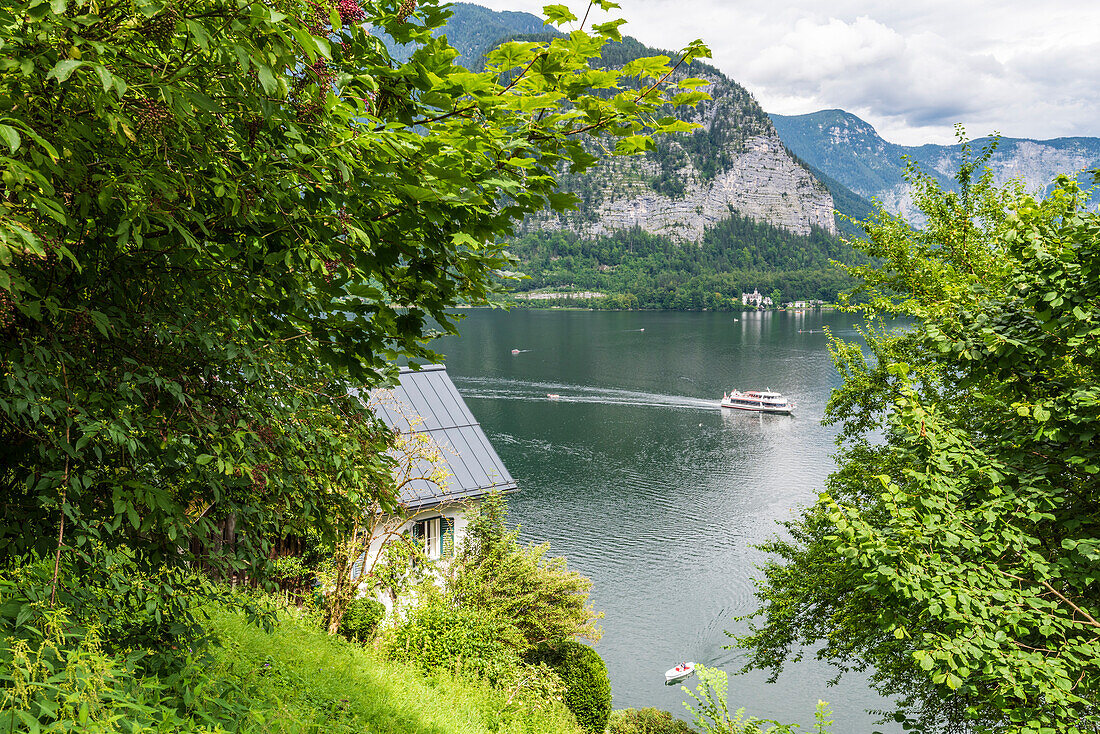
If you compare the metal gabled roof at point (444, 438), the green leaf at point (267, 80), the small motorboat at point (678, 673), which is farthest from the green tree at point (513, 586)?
the green leaf at point (267, 80)

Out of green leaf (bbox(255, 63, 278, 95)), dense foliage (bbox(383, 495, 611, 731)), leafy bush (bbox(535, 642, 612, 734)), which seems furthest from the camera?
leafy bush (bbox(535, 642, 612, 734))

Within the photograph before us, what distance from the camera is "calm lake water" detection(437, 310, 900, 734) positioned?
75.9 feet

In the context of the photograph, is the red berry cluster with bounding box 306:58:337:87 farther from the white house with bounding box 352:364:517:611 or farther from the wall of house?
the wall of house

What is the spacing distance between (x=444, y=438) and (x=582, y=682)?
6.37 metres

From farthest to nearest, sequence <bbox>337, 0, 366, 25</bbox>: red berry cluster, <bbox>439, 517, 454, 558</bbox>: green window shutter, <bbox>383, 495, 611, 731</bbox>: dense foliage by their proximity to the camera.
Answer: <bbox>439, 517, 454, 558</bbox>: green window shutter → <bbox>383, 495, 611, 731</bbox>: dense foliage → <bbox>337, 0, 366, 25</bbox>: red berry cluster

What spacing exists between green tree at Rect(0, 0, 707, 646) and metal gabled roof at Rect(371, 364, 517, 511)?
433 inches

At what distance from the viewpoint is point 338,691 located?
7.13 metres

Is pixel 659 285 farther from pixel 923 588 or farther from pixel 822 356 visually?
pixel 923 588

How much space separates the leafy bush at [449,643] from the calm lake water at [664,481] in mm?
6382

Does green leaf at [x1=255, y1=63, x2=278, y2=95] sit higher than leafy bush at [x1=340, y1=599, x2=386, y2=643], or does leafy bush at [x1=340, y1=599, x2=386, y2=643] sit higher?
green leaf at [x1=255, y1=63, x2=278, y2=95]

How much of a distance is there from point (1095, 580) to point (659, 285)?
17278 centimetres

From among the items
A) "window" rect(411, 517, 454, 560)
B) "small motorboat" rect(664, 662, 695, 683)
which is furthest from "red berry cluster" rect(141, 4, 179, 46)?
"small motorboat" rect(664, 662, 695, 683)

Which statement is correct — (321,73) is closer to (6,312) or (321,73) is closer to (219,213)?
(219,213)

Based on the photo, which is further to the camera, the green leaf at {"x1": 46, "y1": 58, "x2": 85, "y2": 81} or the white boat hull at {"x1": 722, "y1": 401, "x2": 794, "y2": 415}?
the white boat hull at {"x1": 722, "y1": 401, "x2": 794, "y2": 415}
